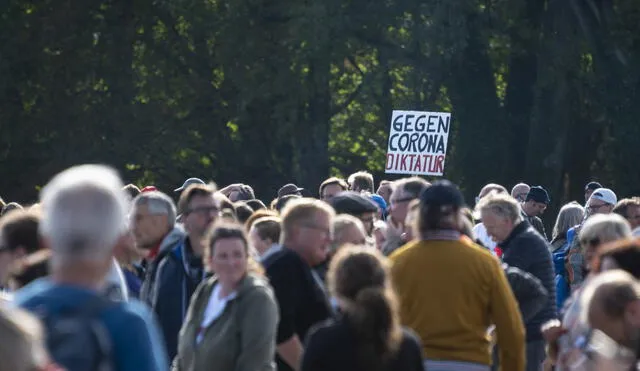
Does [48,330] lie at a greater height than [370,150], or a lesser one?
greater

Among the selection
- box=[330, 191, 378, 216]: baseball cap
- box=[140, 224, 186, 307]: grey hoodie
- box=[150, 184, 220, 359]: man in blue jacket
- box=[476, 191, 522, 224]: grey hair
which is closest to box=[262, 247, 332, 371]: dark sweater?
box=[150, 184, 220, 359]: man in blue jacket

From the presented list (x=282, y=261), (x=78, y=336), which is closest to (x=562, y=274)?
(x=282, y=261)

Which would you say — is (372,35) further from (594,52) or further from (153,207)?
(153,207)

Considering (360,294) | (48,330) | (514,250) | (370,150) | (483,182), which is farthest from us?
(370,150)

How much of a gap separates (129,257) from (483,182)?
83.0 feet

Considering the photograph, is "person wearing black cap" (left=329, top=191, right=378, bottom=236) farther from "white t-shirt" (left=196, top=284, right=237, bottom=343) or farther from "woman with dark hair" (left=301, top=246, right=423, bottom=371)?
"woman with dark hair" (left=301, top=246, right=423, bottom=371)

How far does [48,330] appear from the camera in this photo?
4105 millimetres

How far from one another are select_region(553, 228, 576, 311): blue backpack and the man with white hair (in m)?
9.61

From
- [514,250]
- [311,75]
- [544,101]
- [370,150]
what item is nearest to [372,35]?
[311,75]

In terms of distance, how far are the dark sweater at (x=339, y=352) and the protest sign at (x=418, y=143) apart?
45.8 feet

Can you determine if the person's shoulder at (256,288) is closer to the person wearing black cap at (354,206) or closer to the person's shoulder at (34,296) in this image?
the person's shoulder at (34,296)

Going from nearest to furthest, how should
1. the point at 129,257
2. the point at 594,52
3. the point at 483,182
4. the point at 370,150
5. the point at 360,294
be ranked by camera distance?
the point at 360,294
the point at 129,257
the point at 594,52
the point at 483,182
the point at 370,150

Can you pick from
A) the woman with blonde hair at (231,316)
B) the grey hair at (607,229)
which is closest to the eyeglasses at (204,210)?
the woman with blonde hair at (231,316)

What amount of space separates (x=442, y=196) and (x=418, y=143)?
1273cm
